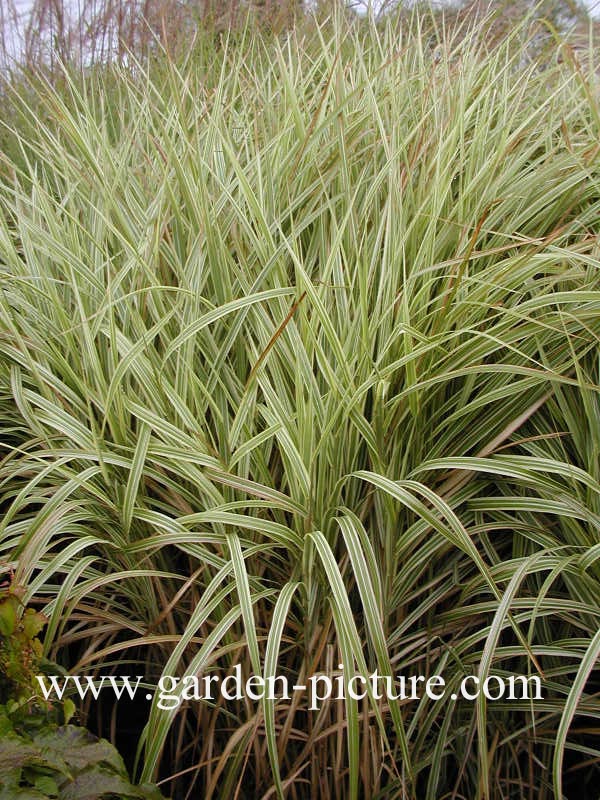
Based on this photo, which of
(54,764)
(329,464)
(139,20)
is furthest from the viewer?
(139,20)

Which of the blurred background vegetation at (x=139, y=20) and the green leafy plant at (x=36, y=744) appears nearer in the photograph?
the green leafy plant at (x=36, y=744)

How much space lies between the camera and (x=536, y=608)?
4.46ft

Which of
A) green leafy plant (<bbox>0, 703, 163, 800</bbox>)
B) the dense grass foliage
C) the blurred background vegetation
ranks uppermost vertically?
the blurred background vegetation

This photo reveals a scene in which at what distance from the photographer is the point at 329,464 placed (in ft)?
4.94

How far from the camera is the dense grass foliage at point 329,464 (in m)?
1.42

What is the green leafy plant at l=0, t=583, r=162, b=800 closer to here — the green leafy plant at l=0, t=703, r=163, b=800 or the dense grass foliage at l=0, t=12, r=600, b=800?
the green leafy plant at l=0, t=703, r=163, b=800

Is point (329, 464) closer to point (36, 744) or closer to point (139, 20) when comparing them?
point (36, 744)

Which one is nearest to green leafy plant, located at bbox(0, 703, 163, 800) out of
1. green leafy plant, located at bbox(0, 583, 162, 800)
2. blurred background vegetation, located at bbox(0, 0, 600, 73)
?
green leafy plant, located at bbox(0, 583, 162, 800)

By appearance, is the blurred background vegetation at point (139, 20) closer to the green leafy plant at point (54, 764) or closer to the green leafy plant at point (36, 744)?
the green leafy plant at point (36, 744)

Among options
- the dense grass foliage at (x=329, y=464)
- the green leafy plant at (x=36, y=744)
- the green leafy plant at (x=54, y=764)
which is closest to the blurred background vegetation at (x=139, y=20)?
the dense grass foliage at (x=329, y=464)

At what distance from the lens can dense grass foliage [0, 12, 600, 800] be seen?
1.42 metres

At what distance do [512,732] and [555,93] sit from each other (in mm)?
1452

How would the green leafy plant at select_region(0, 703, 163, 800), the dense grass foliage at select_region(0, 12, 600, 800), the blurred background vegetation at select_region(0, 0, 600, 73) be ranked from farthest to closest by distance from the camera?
the blurred background vegetation at select_region(0, 0, 600, 73) → the dense grass foliage at select_region(0, 12, 600, 800) → the green leafy plant at select_region(0, 703, 163, 800)

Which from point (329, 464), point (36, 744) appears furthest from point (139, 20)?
point (36, 744)
